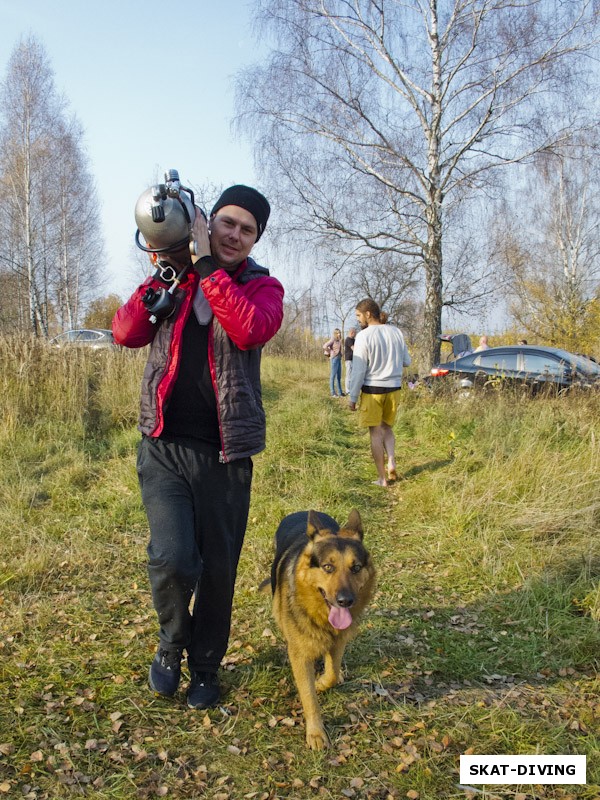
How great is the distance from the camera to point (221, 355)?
2.59 m

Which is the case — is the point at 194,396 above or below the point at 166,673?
above

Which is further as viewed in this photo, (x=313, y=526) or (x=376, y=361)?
(x=376, y=361)

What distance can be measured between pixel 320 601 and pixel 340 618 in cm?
13

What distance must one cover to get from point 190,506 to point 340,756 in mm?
1347

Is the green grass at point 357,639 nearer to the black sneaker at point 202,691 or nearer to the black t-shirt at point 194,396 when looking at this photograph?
the black sneaker at point 202,691

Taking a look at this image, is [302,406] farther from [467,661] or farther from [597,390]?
[467,661]

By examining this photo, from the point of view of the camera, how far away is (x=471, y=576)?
15.0 ft

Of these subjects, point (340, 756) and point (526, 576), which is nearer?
point (340, 756)

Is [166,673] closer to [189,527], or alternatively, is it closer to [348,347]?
[189,527]

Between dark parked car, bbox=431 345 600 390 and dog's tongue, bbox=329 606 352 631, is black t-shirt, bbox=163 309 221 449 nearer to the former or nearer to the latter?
dog's tongue, bbox=329 606 352 631

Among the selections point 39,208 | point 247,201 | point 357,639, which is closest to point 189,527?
point 247,201

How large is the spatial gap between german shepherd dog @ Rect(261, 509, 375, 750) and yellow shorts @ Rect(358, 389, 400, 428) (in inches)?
156

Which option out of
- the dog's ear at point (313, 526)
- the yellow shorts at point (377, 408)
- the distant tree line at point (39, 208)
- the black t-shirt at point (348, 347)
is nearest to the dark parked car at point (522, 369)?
the yellow shorts at point (377, 408)

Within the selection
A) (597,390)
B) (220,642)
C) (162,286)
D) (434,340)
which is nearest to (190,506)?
(220,642)
